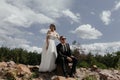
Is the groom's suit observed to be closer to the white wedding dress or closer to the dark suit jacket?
the dark suit jacket

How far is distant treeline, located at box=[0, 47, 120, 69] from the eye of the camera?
17.9m

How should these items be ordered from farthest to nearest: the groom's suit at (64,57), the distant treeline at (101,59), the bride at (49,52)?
the distant treeline at (101,59) < the bride at (49,52) < the groom's suit at (64,57)

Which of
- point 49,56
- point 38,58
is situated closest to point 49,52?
point 49,56

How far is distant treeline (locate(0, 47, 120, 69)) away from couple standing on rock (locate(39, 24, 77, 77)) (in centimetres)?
347

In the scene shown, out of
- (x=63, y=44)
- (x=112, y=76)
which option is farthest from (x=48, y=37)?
(x=112, y=76)

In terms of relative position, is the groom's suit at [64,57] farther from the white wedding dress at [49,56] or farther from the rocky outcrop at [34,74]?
the rocky outcrop at [34,74]

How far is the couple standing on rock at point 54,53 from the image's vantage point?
14.3 m

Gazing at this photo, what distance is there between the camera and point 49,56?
14500mm

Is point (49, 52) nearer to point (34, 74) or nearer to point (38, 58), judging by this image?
point (34, 74)

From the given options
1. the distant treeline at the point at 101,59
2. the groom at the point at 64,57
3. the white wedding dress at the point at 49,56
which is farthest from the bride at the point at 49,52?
the distant treeline at the point at 101,59

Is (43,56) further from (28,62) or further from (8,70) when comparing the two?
(28,62)

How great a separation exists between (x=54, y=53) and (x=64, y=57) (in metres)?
0.57

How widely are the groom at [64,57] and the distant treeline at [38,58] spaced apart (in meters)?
3.46

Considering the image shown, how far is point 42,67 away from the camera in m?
14.6
